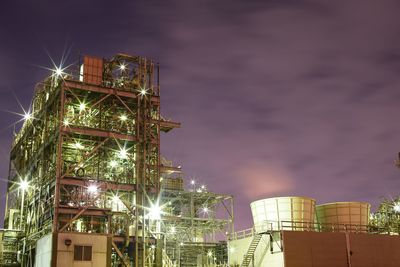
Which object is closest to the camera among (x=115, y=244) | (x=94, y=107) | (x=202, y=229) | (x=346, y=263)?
(x=346, y=263)

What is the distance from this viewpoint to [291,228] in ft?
144

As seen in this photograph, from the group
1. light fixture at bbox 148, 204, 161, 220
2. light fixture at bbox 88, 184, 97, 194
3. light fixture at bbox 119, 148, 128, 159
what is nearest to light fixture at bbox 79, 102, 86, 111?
light fixture at bbox 119, 148, 128, 159

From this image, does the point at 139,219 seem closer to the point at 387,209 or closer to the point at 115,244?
the point at 115,244

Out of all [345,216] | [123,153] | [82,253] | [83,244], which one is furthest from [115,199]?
[345,216]

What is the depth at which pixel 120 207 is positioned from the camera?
2154 inches

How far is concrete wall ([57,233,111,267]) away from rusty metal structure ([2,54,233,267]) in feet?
13.5

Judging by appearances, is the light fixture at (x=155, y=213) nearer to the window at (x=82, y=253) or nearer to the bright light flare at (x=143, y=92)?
the window at (x=82, y=253)

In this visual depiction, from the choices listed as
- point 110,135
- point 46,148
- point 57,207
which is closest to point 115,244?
point 57,207

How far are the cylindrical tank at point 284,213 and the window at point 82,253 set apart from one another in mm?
15368

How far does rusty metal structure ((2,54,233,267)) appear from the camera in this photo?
159 feet

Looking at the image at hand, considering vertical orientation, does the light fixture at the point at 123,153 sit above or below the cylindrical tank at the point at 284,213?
above

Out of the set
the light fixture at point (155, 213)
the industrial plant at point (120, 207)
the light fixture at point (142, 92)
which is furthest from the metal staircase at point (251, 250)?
the light fixture at point (142, 92)

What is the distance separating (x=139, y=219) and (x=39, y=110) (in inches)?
867

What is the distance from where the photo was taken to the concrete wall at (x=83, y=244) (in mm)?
38906
